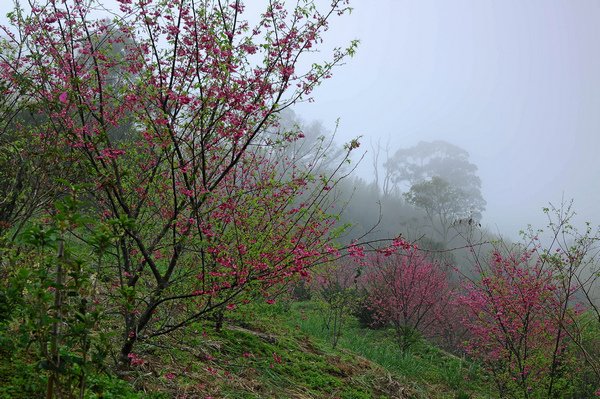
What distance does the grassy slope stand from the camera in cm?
358

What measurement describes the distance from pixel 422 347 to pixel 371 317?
2.19m

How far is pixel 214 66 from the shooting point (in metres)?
3.36

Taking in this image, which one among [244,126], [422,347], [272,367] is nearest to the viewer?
[244,126]

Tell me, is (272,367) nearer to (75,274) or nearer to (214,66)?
(214,66)

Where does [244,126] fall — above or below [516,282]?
above

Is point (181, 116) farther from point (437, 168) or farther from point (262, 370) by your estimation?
point (437, 168)

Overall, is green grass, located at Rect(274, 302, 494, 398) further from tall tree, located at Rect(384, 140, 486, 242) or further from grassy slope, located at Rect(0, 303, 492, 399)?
tall tree, located at Rect(384, 140, 486, 242)

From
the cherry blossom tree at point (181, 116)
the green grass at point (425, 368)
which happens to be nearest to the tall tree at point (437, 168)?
the green grass at point (425, 368)

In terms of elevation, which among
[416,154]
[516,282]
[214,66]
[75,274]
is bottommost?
[75,274]

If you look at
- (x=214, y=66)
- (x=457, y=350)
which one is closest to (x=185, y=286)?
(x=214, y=66)

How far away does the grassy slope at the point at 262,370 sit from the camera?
141 inches

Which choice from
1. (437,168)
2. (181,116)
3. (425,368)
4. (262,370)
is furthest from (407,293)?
(437,168)

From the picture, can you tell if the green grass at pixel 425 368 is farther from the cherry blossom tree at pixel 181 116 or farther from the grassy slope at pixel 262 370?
the cherry blossom tree at pixel 181 116

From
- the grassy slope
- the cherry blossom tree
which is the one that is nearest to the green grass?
the grassy slope
